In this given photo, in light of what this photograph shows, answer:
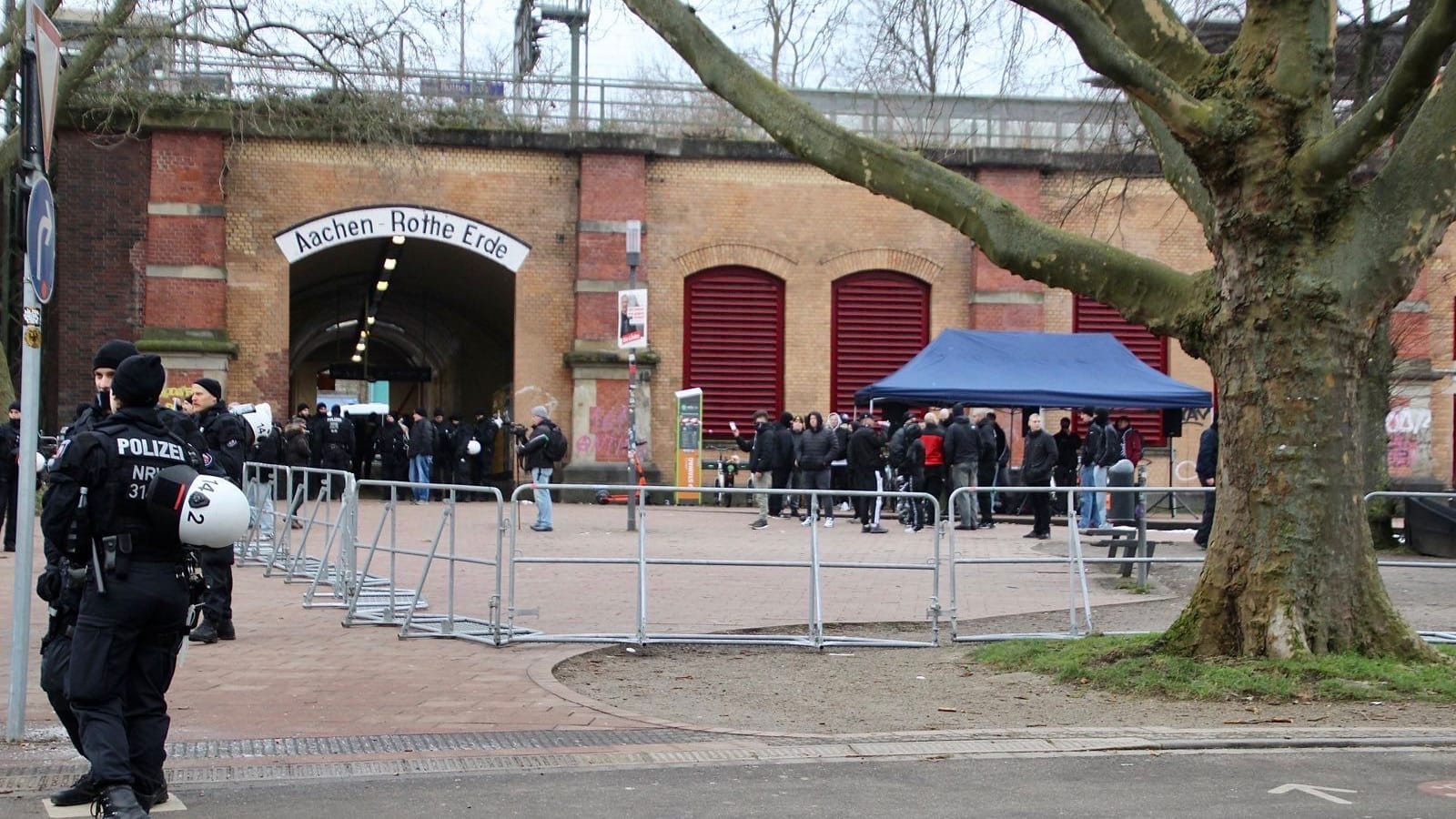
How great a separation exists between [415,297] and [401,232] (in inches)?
400

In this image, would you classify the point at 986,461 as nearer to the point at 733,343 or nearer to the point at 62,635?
the point at 733,343

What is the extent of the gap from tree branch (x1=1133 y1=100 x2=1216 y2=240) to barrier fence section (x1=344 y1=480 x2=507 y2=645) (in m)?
5.20

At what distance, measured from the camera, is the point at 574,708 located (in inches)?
340

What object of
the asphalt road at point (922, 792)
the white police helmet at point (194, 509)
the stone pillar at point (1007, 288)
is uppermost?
the stone pillar at point (1007, 288)

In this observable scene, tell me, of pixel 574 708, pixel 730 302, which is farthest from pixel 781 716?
pixel 730 302

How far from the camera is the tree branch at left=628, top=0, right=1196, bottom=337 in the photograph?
10102 millimetres

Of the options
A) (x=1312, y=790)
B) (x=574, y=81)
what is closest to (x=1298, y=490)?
(x=1312, y=790)

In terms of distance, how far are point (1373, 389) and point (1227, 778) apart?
1555cm

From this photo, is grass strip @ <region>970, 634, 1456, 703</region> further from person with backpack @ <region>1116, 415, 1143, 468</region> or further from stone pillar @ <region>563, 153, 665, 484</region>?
stone pillar @ <region>563, 153, 665, 484</region>

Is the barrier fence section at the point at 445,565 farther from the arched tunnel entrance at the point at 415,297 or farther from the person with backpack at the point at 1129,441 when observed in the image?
the arched tunnel entrance at the point at 415,297

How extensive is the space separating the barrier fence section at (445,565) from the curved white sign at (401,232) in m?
17.4

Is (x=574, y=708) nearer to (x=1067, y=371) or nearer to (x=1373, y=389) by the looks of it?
(x=1373, y=389)

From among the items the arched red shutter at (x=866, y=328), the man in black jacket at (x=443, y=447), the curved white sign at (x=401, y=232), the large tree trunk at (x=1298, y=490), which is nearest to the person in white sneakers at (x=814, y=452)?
the arched red shutter at (x=866, y=328)

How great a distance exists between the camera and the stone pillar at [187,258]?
28.0 m
